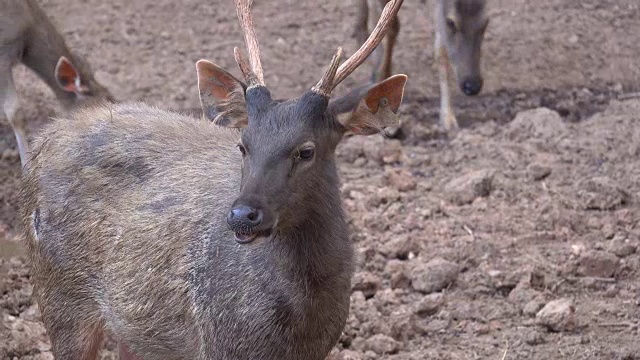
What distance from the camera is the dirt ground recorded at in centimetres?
606

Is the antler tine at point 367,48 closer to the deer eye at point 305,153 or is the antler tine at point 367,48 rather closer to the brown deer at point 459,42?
the deer eye at point 305,153

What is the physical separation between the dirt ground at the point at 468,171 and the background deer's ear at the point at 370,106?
1688 millimetres

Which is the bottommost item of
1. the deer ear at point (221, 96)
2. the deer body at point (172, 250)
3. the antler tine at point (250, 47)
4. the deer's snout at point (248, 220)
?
the deer body at point (172, 250)

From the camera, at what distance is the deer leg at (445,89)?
9.29 m

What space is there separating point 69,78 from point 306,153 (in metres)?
4.93

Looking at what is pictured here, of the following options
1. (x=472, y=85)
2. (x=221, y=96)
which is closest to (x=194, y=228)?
(x=221, y=96)

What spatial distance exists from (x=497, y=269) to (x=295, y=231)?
2.47 m

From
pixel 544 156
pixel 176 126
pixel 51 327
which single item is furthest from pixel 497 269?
pixel 51 327

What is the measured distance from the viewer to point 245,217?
402 cm

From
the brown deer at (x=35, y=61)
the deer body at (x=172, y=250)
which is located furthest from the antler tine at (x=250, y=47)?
the brown deer at (x=35, y=61)

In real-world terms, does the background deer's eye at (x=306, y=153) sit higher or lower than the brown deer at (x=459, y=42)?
higher

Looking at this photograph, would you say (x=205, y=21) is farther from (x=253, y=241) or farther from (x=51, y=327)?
(x=253, y=241)

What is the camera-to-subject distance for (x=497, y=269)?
6.60 metres

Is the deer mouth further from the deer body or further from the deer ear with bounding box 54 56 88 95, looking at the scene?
the deer ear with bounding box 54 56 88 95
